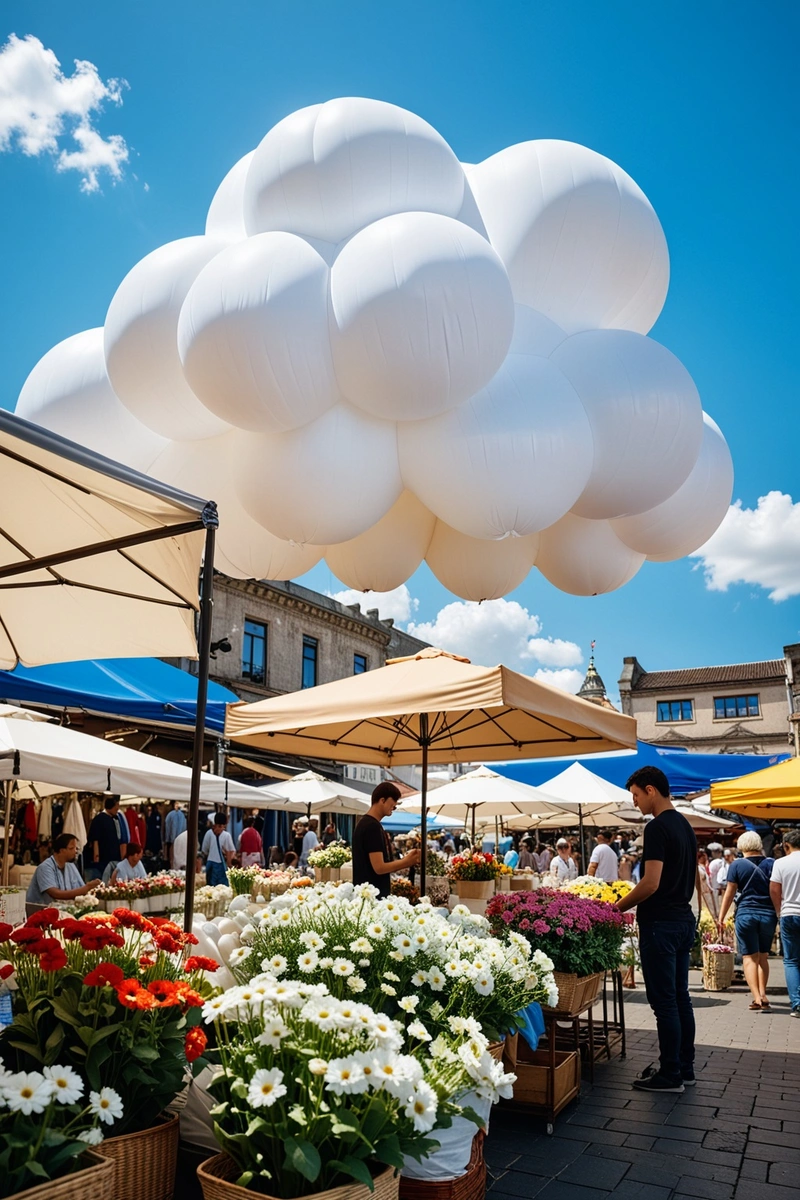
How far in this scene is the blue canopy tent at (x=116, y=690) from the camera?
25.6 ft

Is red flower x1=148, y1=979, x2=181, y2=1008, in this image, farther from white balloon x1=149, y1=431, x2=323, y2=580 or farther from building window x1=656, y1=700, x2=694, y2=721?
building window x1=656, y1=700, x2=694, y2=721

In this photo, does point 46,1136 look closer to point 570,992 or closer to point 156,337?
point 156,337

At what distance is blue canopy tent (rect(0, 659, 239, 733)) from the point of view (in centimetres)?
781

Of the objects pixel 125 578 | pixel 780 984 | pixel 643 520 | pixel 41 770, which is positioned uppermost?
pixel 643 520

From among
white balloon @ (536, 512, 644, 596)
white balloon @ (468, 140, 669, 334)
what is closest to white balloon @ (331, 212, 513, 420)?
white balloon @ (468, 140, 669, 334)

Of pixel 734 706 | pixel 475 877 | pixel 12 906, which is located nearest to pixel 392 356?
pixel 12 906

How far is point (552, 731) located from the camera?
6.60m

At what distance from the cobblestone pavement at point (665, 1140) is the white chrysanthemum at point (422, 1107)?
2167 mm

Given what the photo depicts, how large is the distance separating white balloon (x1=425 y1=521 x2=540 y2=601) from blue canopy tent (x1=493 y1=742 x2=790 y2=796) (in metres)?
7.14

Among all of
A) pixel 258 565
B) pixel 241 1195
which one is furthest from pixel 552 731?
pixel 241 1195

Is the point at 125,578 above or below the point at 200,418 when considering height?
below

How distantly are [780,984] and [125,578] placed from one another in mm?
10009

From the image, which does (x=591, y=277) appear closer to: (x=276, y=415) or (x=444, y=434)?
(x=444, y=434)

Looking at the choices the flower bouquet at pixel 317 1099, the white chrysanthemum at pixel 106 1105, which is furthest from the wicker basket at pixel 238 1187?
the white chrysanthemum at pixel 106 1105
